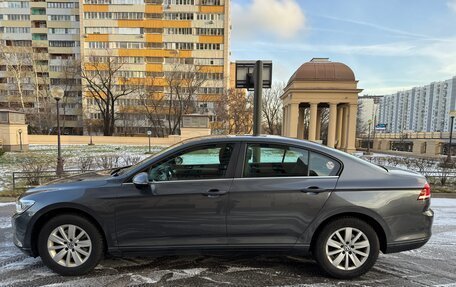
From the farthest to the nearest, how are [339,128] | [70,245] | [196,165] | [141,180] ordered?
[339,128], [196,165], [70,245], [141,180]

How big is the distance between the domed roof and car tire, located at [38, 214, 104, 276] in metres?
27.0

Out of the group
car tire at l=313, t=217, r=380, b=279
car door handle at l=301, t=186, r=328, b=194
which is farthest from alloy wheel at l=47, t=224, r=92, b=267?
car tire at l=313, t=217, r=380, b=279

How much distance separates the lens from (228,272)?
3.40m

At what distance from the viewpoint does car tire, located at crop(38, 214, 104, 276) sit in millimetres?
3207

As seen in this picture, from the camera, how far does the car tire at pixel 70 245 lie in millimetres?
3207

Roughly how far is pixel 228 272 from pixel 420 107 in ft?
407

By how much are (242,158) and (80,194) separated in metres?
1.90

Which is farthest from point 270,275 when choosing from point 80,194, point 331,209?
point 80,194

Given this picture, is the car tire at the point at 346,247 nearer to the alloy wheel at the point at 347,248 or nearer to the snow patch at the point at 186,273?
the alloy wheel at the point at 347,248

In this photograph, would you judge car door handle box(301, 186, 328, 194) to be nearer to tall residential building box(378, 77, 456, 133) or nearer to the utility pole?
the utility pole

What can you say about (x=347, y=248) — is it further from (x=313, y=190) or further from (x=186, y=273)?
(x=186, y=273)

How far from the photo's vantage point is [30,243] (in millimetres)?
3232

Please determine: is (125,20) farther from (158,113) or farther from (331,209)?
(331,209)

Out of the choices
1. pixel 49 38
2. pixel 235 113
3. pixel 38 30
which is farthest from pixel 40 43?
pixel 235 113
